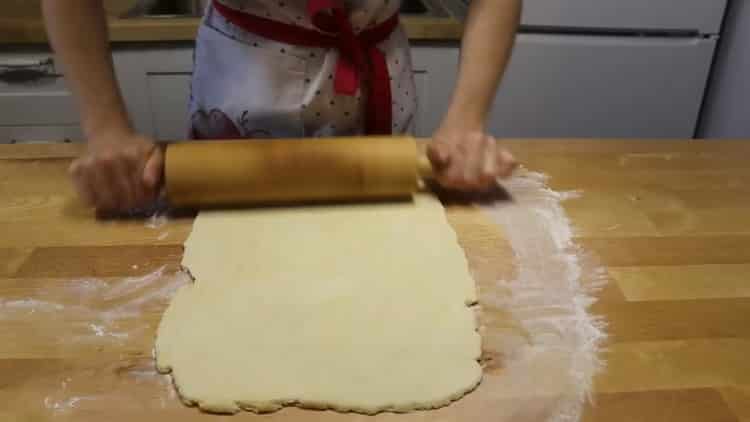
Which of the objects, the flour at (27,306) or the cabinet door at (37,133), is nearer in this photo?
the flour at (27,306)

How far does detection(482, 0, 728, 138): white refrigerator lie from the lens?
5.11 feet

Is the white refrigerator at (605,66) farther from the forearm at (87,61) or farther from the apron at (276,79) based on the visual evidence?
the forearm at (87,61)

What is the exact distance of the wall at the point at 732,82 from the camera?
5.09 ft

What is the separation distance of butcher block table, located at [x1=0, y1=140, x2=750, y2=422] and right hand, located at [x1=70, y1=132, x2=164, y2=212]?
31 millimetres

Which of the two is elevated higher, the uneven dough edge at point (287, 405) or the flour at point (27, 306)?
the flour at point (27, 306)

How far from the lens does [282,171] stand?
79 cm

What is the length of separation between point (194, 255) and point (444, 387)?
31cm

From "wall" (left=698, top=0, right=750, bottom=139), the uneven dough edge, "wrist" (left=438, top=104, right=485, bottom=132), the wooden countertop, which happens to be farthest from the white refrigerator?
the uneven dough edge

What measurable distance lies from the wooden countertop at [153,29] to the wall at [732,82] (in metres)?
0.66

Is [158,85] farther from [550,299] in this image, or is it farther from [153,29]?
[550,299]

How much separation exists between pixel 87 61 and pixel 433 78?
88 cm

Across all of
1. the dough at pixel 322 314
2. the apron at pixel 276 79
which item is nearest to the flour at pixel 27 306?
the dough at pixel 322 314

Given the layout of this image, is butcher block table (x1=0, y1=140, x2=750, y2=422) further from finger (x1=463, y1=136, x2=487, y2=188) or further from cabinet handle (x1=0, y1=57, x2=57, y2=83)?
cabinet handle (x1=0, y1=57, x2=57, y2=83)

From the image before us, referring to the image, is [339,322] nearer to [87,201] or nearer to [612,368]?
[612,368]
